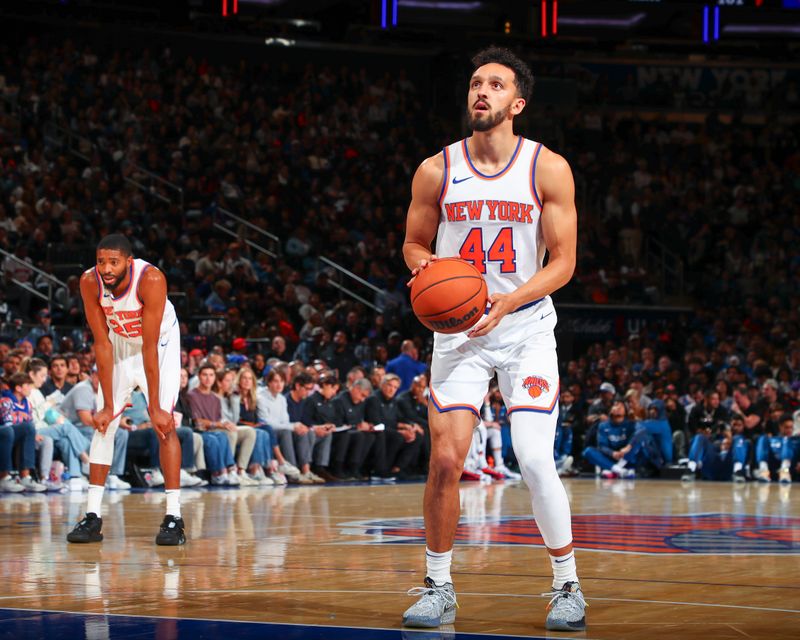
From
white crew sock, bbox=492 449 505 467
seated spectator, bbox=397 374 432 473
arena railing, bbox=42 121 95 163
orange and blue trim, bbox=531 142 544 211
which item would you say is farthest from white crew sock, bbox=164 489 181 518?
arena railing, bbox=42 121 95 163

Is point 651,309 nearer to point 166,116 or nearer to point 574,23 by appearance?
point 574,23

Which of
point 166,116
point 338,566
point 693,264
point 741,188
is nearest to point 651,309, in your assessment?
point 693,264

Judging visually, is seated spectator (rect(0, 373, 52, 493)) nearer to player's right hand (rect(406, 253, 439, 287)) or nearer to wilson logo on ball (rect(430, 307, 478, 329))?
player's right hand (rect(406, 253, 439, 287))

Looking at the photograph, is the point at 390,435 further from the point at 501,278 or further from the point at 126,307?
the point at 501,278

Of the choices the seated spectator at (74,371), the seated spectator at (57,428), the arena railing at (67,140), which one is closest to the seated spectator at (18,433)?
the seated spectator at (57,428)

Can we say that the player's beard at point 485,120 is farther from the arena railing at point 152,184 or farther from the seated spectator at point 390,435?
the arena railing at point 152,184

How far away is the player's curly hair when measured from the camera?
5.33 meters

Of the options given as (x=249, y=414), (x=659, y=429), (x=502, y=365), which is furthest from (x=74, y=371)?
(x=502, y=365)

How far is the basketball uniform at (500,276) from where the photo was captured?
524cm

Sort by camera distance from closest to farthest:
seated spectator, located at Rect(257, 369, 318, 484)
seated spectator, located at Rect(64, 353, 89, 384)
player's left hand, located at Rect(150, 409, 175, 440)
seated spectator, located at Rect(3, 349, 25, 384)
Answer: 1. player's left hand, located at Rect(150, 409, 175, 440)
2. seated spectator, located at Rect(3, 349, 25, 384)
3. seated spectator, located at Rect(64, 353, 89, 384)
4. seated spectator, located at Rect(257, 369, 318, 484)

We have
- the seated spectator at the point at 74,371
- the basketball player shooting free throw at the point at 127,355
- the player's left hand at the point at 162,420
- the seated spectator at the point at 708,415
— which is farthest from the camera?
the seated spectator at the point at 708,415

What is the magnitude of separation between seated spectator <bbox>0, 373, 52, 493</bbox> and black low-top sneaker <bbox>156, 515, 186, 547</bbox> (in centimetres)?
502

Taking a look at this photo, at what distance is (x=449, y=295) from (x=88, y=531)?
13.1 feet

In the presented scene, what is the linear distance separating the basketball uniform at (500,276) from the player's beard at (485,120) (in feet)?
0.47
